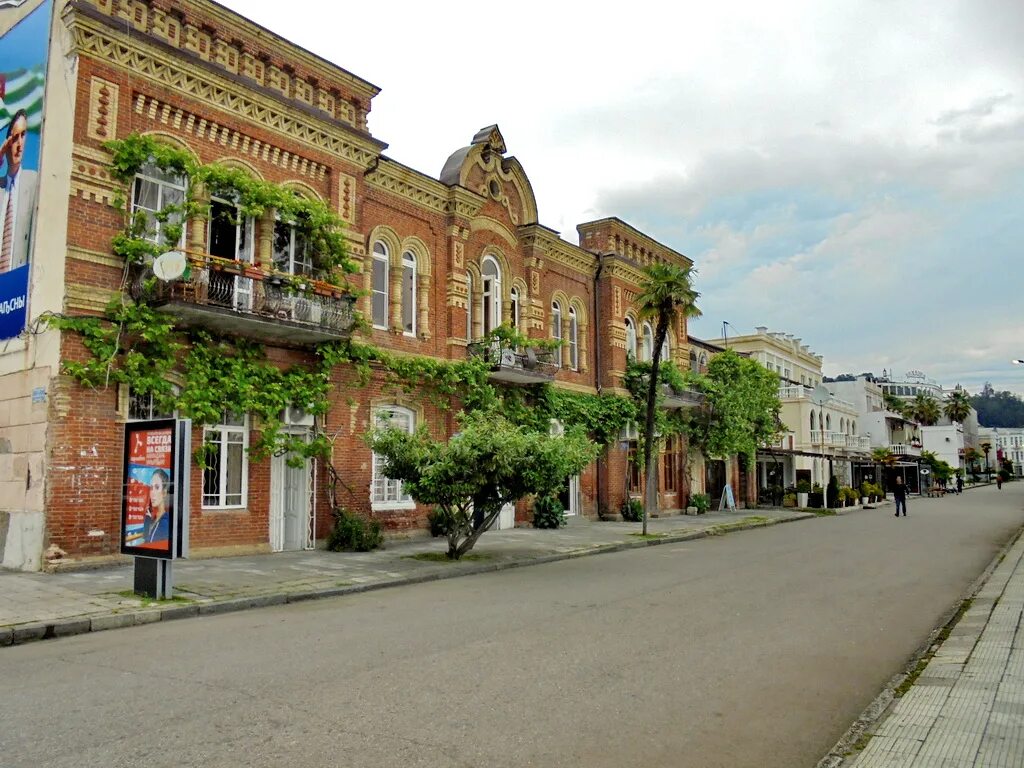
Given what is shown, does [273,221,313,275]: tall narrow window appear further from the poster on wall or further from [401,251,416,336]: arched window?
the poster on wall

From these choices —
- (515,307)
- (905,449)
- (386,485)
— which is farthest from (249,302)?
(905,449)

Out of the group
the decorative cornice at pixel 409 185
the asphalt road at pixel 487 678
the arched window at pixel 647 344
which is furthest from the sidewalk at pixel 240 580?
the arched window at pixel 647 344

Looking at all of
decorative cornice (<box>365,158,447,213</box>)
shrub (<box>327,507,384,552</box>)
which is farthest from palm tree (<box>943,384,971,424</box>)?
shrub (<box>327,507,384,552</box>)

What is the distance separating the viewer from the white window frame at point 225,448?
1611 cm

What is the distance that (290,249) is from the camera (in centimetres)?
1794

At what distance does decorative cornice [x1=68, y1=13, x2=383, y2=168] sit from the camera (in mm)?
14562

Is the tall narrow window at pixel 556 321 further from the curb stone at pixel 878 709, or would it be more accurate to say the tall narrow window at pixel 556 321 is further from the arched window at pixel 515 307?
the curb stone at pixel 878 709

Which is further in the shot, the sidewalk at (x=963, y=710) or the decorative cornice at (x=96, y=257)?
the decorative cornice at (x=96, y=257)

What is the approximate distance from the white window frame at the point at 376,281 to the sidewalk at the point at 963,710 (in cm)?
1468

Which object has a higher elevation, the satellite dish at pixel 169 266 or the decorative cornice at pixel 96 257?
the decorative cornice at pixel 96 257

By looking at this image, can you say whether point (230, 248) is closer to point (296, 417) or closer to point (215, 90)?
point (215, 90)

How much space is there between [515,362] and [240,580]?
11579mm

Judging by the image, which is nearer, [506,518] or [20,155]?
[20,155]

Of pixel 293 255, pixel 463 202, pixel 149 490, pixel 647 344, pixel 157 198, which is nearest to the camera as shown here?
pixel 149 490
